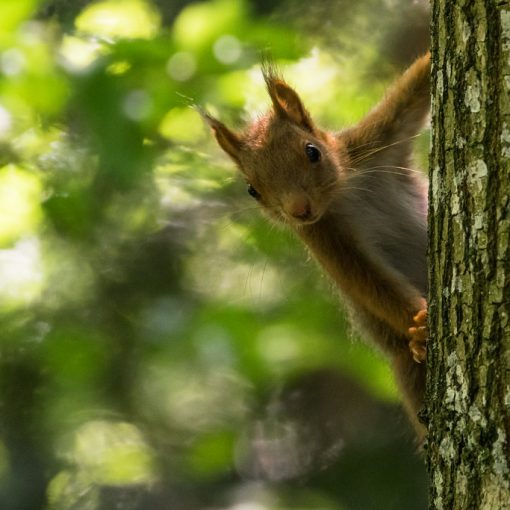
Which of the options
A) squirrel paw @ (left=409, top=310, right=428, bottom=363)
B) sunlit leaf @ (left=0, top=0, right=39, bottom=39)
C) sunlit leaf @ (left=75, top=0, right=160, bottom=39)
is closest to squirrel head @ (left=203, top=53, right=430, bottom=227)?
squirrel paw @ (left=409, top=310, right=428, bottom=363)

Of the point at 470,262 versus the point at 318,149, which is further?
the point at 318,149

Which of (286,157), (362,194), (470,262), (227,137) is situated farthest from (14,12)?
(470,262)

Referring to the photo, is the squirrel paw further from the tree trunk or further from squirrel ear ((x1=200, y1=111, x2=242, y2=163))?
squirrel ear ((x1=200, y1=111, x2=242, y2=163))

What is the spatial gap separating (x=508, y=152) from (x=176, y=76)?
10.3 ft

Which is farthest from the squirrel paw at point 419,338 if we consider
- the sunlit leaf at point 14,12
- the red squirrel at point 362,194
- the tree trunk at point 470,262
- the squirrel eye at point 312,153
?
the sunlit leaf at point 14,12

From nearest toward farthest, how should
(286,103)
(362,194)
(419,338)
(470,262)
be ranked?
(470,262) < (419,338) < (286,103) < (362,194)

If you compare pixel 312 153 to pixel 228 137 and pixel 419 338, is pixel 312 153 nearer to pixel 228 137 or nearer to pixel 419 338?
pixel 228 137

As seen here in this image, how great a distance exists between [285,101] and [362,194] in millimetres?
582

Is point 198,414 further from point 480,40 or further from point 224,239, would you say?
point 480,40

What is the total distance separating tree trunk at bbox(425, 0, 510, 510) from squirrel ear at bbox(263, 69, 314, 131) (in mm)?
1968

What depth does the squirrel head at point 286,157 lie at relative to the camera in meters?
4.23

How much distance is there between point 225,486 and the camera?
6.11 m

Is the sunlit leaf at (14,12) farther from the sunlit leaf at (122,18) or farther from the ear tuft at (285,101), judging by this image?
the ear tuft at (285,101)

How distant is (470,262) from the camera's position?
2.36 meters
